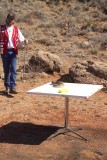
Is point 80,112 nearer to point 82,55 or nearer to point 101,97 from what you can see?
point 101,97

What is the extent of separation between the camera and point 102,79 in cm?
996

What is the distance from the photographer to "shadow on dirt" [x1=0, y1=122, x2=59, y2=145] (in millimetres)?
6594

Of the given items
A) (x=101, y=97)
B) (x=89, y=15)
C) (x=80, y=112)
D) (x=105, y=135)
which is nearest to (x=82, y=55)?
(x=101, y=97)

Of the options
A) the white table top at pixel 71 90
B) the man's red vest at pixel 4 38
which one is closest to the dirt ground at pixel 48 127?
the white table top at pixel 71 90

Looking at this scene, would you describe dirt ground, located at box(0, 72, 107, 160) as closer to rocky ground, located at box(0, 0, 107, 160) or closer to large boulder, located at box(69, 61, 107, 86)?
rocky ground, located at box(0, 0, 107, 160)

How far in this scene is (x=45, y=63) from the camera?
10961 mm

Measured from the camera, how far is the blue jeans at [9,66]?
891cm

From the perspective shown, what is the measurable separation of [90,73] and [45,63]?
1411 mm

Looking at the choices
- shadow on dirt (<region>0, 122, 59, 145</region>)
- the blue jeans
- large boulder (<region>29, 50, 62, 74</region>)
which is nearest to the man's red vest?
the blue jeans

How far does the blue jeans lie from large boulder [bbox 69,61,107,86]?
5.04 feet

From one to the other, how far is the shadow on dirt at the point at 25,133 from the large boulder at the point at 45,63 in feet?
12.2

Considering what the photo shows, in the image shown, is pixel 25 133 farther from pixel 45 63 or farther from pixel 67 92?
pixel 45 63

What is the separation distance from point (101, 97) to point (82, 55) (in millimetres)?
4626

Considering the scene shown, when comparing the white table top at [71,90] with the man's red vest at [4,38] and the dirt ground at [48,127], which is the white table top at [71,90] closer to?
the dirt ground at [48,127]
